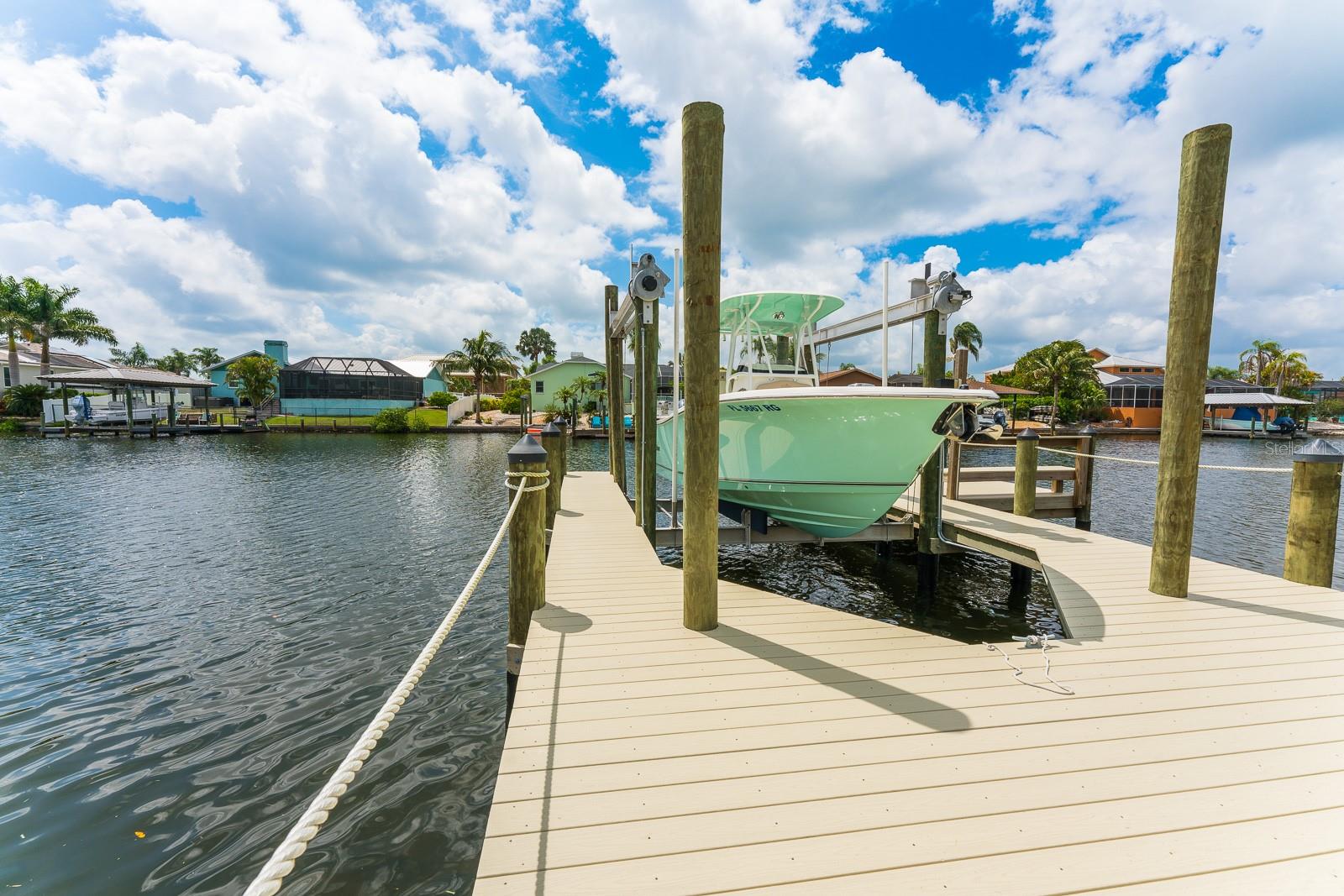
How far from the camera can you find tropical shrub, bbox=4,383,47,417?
126ft

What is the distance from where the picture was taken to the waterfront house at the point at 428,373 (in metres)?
58.1

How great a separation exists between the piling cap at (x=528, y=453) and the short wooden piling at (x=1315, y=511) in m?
6.35

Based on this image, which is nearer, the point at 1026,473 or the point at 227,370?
the point at 1026,473

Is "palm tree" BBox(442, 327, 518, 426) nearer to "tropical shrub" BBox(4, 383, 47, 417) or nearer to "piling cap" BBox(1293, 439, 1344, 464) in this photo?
"tropical shrub" BBox(4, 383, 47, 417)

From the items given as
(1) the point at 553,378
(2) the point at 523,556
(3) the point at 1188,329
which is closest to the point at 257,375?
(1) the point at 553,378

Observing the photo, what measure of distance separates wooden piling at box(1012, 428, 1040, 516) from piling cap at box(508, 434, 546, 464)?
7.20m

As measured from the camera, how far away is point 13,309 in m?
39.5

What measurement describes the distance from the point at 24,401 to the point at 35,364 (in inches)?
509

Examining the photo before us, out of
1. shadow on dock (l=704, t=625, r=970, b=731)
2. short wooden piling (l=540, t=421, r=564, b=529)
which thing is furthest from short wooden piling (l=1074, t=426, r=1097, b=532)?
short wooden piling (l=540, t=421, r=564, b=529)

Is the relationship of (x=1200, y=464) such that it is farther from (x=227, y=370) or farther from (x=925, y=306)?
(x=227, y=370)

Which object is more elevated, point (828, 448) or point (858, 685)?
point (828, 448)

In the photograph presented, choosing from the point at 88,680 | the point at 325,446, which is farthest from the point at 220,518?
the point at 325,446

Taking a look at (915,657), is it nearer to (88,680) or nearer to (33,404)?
(88,680)

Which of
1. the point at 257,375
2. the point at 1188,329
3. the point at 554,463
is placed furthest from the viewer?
the point at 257,375
